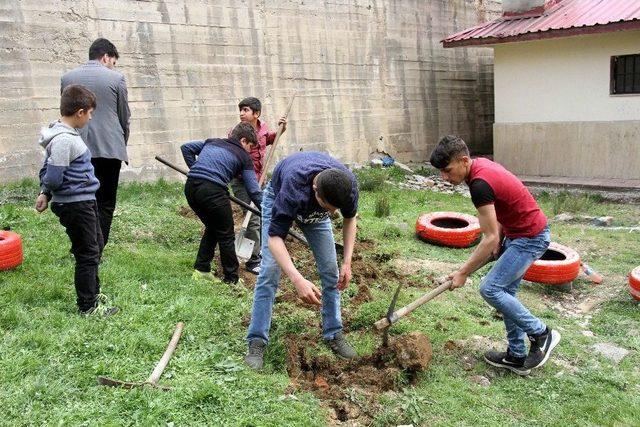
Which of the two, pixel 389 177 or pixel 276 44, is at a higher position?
pixel 276 44

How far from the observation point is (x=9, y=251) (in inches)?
189

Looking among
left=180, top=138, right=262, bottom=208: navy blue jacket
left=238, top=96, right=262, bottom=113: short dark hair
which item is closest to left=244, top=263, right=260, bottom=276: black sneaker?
left=180, top=138, right=262, bottom=208: navy blue jacket

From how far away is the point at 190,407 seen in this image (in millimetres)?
3172

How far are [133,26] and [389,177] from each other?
19.2 feet

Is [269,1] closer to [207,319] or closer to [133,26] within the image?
[133,26]

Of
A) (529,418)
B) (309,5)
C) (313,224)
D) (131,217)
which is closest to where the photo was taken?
(529,418)

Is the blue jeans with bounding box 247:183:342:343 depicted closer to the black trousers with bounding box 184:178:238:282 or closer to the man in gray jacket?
the black trousers with bounding box 184:178:238:282

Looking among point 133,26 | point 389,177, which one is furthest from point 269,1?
point 389,177

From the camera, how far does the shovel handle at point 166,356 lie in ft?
11.1

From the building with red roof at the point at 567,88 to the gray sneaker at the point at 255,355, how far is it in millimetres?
9432

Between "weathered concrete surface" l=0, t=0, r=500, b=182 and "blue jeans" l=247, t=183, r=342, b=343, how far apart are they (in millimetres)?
5598

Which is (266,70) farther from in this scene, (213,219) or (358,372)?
(358,372)

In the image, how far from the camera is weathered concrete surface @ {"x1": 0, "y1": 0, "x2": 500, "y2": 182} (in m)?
7.93

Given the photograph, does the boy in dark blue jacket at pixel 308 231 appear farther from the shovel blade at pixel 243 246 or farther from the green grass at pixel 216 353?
the shovel blade at pixel 243 246
